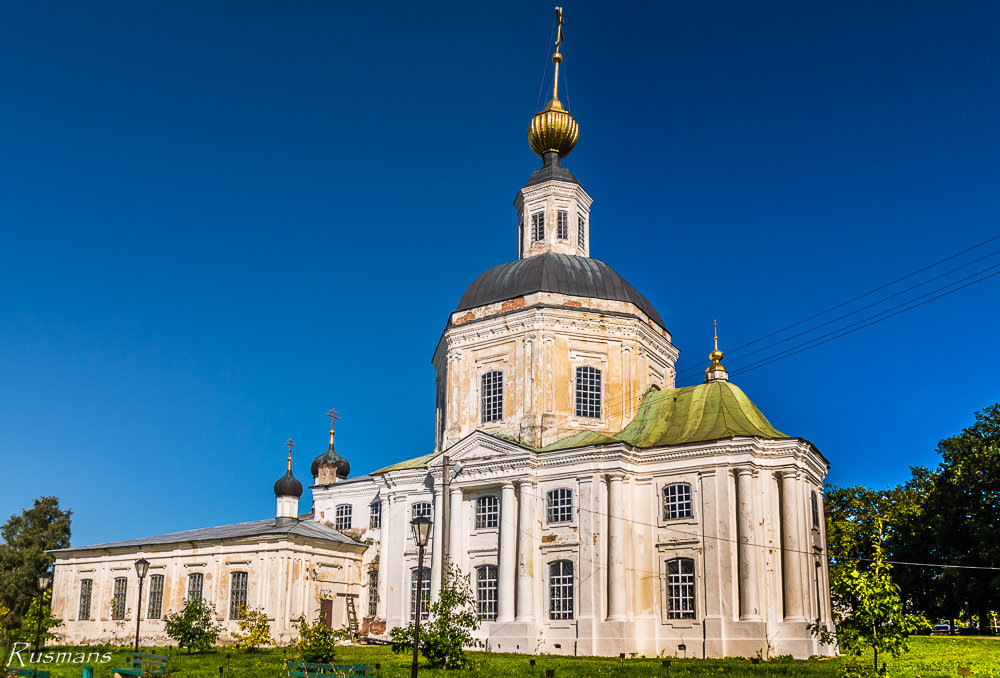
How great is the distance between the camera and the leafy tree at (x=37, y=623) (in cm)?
3135

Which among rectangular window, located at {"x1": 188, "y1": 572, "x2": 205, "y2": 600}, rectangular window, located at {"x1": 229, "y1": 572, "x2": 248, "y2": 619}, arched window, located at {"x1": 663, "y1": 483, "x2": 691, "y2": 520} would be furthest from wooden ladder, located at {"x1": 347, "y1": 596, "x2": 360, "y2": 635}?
arched window, located at {"x1": 663, "y1": 483, "x2": 691, "y2": 520}

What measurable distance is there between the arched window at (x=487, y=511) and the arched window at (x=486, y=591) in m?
1.42

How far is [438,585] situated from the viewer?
30.0 meters

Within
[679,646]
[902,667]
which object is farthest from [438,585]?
[902,667]

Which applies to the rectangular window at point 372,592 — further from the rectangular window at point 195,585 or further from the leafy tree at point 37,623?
the leafy tree at point 37,623

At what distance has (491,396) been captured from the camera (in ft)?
111

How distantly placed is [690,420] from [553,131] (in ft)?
48.6

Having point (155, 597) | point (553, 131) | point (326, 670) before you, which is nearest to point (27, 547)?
point (155, 597)

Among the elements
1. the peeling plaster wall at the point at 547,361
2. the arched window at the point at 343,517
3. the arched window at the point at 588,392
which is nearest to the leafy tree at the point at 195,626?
the arched window at the point at 343,517

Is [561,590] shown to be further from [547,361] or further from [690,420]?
[547,361]

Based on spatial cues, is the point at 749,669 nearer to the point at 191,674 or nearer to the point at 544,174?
the point at 191,674

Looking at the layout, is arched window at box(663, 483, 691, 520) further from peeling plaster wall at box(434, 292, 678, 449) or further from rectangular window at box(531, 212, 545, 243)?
rectangular window at box(531, 212, 545, 243)

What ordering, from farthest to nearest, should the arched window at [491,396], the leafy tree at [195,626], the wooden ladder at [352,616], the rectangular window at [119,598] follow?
the rectangular window at [119,598], the wooden ladder at [352,616], the arched window at [491,396], the leafy tree at [195,626]

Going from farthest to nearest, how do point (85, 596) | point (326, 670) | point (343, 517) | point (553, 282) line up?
point (343, 517) < point (85, 596) < point (553, 282) < point (326, 670)
